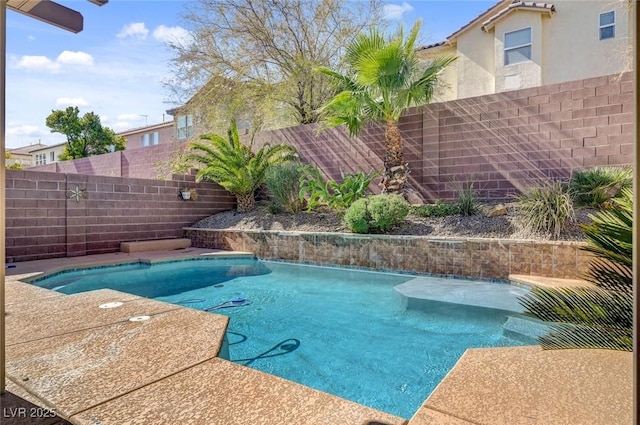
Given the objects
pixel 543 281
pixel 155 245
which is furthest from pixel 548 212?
pixel 155 245

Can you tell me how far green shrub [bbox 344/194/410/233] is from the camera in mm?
7758

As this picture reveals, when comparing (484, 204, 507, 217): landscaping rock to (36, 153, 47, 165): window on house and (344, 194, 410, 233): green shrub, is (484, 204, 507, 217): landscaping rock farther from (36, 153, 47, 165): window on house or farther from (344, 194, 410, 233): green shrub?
(36, 153, 47, 165): window on house

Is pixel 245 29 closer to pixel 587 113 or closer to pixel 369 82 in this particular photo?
pixel 369 82

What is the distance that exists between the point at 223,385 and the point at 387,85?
297 inches

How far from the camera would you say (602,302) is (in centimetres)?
213

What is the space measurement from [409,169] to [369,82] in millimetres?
2698

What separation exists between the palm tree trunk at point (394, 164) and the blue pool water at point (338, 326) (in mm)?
2516

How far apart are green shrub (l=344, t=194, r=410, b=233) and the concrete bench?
204 inches

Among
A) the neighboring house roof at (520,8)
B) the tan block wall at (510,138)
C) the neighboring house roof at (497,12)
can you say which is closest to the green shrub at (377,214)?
the tan block wall at (510,138)

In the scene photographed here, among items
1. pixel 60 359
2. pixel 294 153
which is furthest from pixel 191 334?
pixel 294 153

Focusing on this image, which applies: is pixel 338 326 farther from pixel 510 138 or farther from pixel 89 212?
pixel 89 212

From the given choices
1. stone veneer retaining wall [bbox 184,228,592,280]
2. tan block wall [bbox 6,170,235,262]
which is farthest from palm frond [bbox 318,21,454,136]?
tan block wall [bbox 6,170,235,262]

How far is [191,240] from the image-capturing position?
432 inches

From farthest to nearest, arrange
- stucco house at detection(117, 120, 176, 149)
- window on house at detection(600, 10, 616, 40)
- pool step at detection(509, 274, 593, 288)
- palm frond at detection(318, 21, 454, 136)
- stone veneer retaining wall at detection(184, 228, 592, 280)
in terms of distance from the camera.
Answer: stucco house at detection(117, 120, 176, 149) < window on house at detection(600, 10, 616, 40) < palm frond at detection(318, 21, 454, 136) < stone veneer retaining wall at detection(184, 228, 592, 280) < pool step at detection(509, 274, 593, 288)
